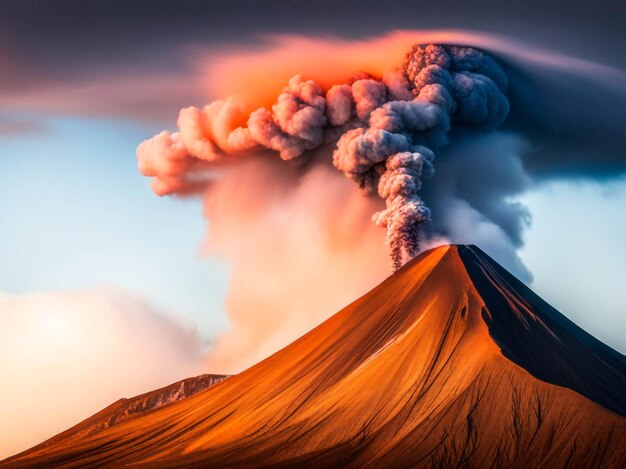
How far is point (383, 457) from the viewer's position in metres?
42.2

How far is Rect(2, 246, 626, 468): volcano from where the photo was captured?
41.5 m

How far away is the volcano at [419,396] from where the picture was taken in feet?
136

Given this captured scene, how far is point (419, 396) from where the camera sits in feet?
150

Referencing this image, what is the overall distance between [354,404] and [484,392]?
19.7ft

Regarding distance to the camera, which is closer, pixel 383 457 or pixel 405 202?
pixel 383 457

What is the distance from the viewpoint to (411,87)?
64938 mm

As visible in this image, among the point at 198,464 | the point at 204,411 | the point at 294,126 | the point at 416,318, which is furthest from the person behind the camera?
the point at 294,126

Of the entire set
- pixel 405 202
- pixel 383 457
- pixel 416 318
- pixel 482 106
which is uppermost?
pixel 482 106

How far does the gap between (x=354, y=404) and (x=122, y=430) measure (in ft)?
60.4

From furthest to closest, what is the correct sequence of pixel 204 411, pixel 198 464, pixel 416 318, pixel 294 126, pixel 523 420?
pixel 294 126 → pixel 204 411 → pixel 416 318 → pixel 198 464 → pixel 523 420

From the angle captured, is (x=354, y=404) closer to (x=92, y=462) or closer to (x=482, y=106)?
(x=92, y=462)

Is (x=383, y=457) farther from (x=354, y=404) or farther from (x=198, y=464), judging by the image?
(x=198, y=464)

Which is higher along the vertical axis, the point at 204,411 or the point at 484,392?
the point at 204,411

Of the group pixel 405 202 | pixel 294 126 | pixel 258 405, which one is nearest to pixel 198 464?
pixel 258 405
